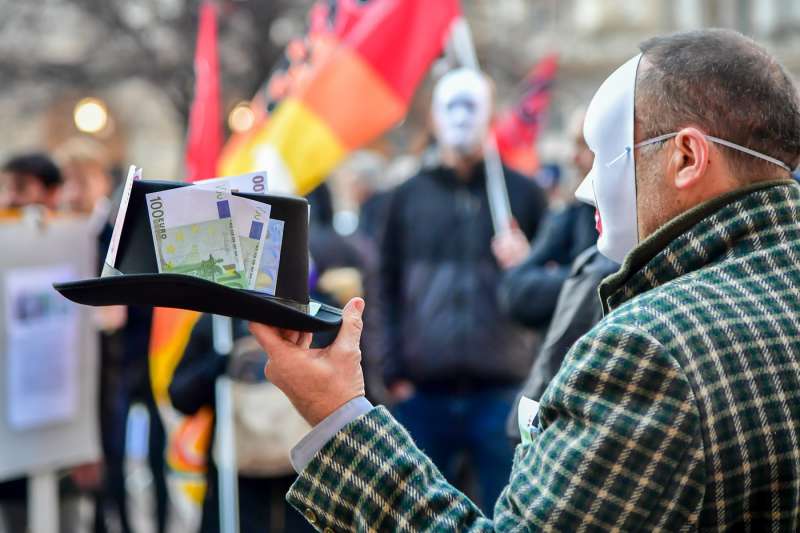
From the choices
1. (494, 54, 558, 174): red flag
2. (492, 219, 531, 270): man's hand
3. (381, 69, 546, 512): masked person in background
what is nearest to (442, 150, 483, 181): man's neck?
(381, 69, 546, 512): masked person in background

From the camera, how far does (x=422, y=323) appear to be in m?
5.66

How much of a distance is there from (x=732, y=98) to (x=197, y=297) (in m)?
0.93

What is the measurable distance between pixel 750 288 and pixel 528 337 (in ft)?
13.1

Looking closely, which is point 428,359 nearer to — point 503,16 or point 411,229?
point 411,229

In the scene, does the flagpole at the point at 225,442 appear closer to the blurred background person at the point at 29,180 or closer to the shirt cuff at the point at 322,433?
the blurred background person at the point at 29,180

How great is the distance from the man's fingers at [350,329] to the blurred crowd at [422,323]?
2210 mm

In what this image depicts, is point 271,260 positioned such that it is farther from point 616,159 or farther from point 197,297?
point 616,159

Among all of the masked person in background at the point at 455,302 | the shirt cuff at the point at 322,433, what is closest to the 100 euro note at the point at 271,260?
the shirt cuff at the point at 322,433

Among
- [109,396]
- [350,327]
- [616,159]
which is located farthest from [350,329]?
[109,396]

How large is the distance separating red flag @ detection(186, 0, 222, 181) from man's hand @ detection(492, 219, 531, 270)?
4.46ft

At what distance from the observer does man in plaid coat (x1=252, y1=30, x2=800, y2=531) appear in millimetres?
1725

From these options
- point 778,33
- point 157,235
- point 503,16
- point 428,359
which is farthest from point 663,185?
point 778,33

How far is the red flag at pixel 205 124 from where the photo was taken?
5.76m

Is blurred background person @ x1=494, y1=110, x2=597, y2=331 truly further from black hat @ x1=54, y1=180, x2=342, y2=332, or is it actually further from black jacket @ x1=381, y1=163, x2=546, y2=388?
black hat @ x1=54, y1=180, x2=342, y2=332
